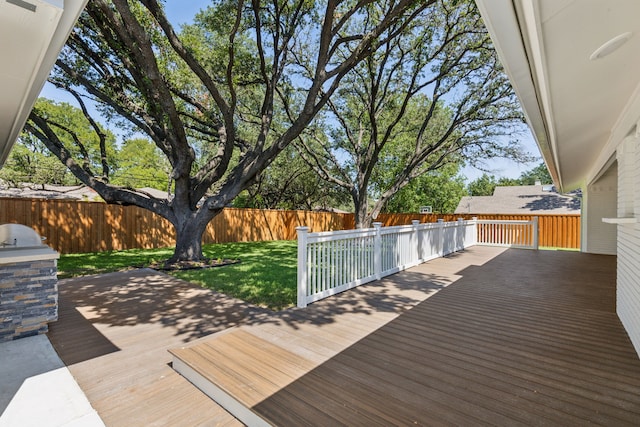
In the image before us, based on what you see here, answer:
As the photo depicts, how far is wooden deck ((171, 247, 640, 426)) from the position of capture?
1.87 m

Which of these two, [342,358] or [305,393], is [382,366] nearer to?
[342,358]

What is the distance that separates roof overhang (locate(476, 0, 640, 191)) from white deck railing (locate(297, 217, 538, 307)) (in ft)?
9.05

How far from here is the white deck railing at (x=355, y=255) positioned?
159 inches

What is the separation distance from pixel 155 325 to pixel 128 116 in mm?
6102

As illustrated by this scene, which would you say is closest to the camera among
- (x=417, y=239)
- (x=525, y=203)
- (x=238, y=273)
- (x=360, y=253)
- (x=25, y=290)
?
(x=25, y=290)

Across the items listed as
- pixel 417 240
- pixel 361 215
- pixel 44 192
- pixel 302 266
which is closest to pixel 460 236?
pixel 361 215

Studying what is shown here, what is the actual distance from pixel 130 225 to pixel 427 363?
37.1 ft

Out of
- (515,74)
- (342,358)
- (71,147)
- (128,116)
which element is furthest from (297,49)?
(71,147)

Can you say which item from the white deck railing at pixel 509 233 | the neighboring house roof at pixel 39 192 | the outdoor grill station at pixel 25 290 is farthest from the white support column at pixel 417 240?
the neighboring house roof at pixel 39 192

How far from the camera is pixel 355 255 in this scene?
16.3ft

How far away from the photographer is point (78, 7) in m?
1.52

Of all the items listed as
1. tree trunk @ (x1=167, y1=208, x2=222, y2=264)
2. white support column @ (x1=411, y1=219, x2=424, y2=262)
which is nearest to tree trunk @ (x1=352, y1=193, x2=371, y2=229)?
white support column @ (x1=411, y1=219, x2=424, y2=262)

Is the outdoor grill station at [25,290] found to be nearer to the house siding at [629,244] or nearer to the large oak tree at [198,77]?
the large oak tree at [198,77]

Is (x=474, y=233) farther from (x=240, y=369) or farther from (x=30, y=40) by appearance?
(x=30, y=40)
